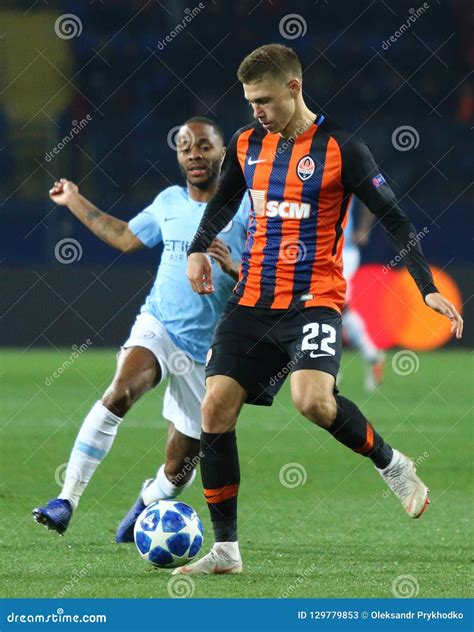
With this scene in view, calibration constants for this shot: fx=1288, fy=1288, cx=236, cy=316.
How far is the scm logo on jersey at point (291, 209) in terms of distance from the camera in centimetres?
503

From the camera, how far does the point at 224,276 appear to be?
19.6 ft

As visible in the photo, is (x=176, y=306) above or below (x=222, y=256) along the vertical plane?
below

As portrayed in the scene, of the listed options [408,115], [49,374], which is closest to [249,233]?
[49,374]

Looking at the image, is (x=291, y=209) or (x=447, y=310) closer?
(x=447, y=310)

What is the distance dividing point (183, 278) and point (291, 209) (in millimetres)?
1132

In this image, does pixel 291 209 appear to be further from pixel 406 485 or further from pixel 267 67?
pixel 406 485

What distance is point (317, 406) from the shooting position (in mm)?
4754

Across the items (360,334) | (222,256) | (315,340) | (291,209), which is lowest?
(360,334)

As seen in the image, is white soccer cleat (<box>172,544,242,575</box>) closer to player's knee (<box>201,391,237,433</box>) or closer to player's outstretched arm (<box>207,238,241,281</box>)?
player's knee (<box>201,391,237,433</box>)

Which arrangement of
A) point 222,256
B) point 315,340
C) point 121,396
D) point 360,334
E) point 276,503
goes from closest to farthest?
point 315,340 < point 222,256 < point 121,396 < point 276,503 < point 360,334

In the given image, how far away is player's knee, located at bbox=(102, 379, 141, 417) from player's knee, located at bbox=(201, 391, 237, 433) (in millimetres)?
708

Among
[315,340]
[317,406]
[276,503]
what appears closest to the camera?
[317,406]

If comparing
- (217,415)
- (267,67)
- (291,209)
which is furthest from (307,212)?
(217,415)

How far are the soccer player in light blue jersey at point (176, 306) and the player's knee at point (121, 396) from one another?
2.3 inches
